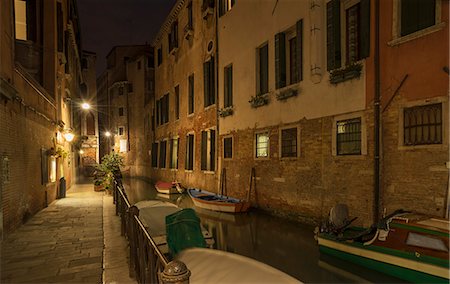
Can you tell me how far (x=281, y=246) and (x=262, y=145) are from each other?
201 inches

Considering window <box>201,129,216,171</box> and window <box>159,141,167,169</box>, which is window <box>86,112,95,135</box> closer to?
window <box>159,141,167,169</box>

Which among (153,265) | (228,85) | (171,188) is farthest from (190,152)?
(153,265)

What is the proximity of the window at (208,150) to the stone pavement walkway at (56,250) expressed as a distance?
28.5ft

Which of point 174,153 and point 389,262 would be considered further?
point 174,153

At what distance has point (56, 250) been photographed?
5738 mm

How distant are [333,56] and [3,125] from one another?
367 inches

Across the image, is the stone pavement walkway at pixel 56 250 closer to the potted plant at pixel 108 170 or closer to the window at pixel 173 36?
the potted plant at pixel 108 170

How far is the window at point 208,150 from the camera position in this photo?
56.1 ft

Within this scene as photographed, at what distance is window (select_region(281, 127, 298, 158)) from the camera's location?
11103 millimetres

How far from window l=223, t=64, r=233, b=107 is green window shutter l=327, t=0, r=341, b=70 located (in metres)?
6.77

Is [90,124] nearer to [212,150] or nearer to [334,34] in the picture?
[212,150]

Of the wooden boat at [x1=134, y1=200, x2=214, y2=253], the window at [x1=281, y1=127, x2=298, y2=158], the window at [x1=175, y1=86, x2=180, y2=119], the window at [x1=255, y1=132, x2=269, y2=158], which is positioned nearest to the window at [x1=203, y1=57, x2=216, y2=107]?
the window at [x1=255, y1=132, x2=269, y2=158]

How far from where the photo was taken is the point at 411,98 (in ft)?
23.9

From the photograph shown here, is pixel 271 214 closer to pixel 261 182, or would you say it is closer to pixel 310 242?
pixel 261 182
